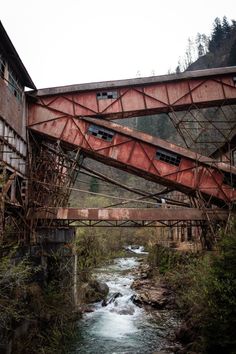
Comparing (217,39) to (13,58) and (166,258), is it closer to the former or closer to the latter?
(166,258)

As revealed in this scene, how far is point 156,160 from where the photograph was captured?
13688 mm

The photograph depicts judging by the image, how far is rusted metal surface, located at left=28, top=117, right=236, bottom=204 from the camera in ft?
44.2

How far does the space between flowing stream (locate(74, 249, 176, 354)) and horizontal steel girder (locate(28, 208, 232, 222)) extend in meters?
4.42

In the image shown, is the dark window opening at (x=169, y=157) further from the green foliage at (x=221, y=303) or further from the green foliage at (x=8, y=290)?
the green foliage at (x=8, y=290)

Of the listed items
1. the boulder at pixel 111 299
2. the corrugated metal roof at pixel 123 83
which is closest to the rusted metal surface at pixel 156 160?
the corrugated metal roof at pixel 123 83

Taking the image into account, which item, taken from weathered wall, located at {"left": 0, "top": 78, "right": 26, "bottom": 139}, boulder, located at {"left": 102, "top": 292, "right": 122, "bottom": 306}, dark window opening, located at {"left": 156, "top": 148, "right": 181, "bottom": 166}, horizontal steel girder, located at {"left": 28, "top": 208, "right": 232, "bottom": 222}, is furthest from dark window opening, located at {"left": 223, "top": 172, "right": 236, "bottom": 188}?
boulder, located at {"left": 102, "top": 292, "right": 122, "bottom": 306}

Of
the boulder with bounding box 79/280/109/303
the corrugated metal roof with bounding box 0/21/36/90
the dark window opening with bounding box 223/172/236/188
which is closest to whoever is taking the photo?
the corrugated metal roof with bounding box 0/21/36/90

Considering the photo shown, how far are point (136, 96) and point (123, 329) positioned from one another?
32.5 feet

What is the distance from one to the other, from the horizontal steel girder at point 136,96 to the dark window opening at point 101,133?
2.31 feet

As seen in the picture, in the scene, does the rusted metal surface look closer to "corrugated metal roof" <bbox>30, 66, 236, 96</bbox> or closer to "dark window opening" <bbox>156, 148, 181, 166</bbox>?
"dark window opening" <bbox>156, 148, 181, 166</bbox>

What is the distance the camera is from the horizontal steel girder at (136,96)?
46.8ft

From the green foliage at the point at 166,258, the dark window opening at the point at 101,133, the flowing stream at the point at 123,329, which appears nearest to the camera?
the flowing stream at the point at 123,329

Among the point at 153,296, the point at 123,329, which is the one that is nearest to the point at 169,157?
the point at 123,329

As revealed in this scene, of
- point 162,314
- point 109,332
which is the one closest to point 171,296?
point 162,314
